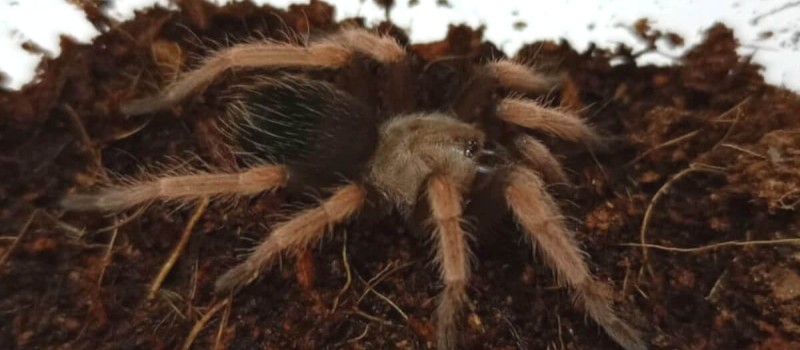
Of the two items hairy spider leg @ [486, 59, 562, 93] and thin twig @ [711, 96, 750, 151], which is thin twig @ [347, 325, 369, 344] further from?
thin twig @ [711, 96, 750, 151]

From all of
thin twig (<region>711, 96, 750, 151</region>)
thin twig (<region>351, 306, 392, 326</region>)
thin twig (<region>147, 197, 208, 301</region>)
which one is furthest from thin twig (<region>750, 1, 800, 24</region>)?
thin twig (<region>147, 197, 208, 301</region>)

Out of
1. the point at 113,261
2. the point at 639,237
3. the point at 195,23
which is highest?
the point at 195,23

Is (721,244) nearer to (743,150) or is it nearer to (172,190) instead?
(743,150)

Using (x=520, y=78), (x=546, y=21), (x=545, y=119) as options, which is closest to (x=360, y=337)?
(x=545, y=119)

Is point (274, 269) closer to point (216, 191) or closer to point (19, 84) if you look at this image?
point (216, 191)

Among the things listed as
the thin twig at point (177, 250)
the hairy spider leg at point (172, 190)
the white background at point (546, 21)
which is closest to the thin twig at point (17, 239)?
the hairy spider leg at point (172, 190)

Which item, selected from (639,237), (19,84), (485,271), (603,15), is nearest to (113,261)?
(19,84)
